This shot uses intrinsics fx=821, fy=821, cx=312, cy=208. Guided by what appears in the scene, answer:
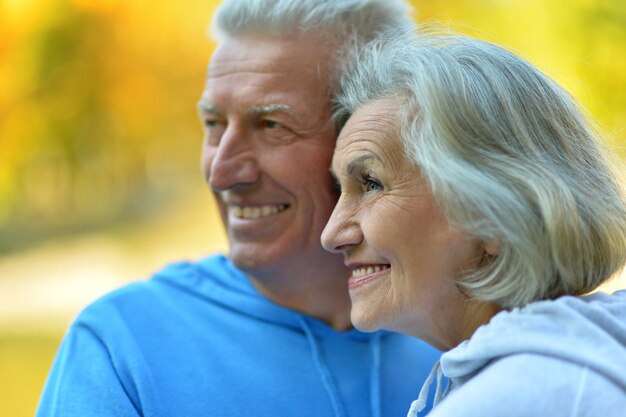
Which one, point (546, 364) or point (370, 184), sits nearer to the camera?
point (546, 364)

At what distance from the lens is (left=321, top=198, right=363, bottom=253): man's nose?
1979 millimetres

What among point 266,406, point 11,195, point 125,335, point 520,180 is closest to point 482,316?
point 520,180

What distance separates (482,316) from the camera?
1.81 metres

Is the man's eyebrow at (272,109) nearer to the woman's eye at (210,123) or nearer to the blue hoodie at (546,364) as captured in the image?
the woman's eye at (210,123)

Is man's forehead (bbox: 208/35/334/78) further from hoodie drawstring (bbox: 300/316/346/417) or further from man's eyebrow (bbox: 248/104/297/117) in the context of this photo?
hoodie drawstring (bbox: 300/316/346/417)

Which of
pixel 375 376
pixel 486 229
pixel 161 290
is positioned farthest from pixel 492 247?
pixel 161 290

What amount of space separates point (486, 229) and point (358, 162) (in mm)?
400

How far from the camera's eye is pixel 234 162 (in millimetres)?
2393

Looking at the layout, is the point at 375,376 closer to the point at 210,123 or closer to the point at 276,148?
the point at 276,148

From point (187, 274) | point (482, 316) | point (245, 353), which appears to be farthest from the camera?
point (187, 274)

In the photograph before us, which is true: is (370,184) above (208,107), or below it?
below

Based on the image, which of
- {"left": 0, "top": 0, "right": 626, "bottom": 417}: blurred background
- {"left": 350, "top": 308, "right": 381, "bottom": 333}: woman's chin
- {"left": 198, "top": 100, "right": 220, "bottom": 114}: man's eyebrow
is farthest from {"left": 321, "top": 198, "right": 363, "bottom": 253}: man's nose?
{"left": 0, "top": 0, "right": 626, "bottom": 417}: blurred background

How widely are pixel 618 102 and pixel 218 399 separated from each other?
4.48 m

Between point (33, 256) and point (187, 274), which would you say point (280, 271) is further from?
point (33, 256)
